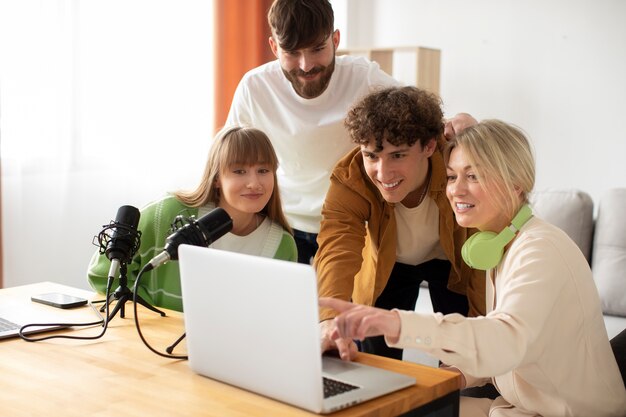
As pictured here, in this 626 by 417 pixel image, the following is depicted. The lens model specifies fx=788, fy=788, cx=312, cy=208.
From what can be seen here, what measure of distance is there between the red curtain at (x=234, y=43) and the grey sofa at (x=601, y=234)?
5.64 feet

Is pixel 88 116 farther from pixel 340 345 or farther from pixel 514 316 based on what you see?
pixel 514 316

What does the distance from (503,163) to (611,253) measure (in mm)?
2107

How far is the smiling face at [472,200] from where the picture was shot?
168 cm

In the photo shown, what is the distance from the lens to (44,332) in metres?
1.79

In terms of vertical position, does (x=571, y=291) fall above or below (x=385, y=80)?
below

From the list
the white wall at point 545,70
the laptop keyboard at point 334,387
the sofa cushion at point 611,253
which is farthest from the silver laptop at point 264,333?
the white wall at point 545,70

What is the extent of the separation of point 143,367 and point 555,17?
3375 mm

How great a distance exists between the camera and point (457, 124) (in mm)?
2020

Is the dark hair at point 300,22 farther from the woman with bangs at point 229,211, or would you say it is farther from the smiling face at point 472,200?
the smiling face at point 472,200

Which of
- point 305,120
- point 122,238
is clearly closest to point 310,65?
point 305,120

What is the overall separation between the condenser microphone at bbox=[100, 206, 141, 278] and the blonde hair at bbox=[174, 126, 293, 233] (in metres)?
0.37

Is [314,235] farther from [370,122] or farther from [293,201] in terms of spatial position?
[370,122]

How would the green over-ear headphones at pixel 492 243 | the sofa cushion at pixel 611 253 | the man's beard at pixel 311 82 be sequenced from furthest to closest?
the sofa cushion at pixel 611 253, the man's beard at pixel 311 82, the green over-ear headphones at pixel 492 243

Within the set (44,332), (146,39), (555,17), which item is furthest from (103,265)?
(555,17)
